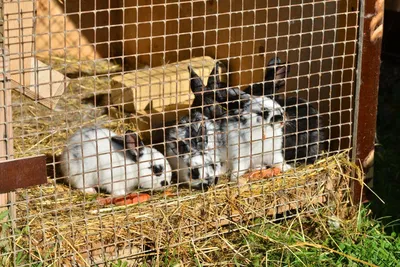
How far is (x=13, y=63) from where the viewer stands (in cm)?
608

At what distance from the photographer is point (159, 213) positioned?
437cm

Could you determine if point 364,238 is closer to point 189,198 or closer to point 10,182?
point 189,198

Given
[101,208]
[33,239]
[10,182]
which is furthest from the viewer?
[101,208]

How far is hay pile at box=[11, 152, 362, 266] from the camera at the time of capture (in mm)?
4082

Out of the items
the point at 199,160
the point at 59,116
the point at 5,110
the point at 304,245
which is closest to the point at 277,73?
the point at 199,160

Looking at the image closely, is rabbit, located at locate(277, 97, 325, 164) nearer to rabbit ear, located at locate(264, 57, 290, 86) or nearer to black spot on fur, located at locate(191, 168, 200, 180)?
rabbit ear, located at locate(264, 57, 290, 86)

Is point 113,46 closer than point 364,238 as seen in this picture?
No

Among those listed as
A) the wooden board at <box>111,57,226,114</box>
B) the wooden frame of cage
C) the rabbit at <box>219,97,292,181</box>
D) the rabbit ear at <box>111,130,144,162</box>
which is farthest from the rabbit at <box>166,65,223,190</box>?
the wooden board at <box>111,57,226,114</box>

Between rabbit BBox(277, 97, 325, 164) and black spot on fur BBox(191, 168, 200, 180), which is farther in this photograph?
rabbit BBox(277, 97, 325, 164)

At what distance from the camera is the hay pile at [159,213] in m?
4.08

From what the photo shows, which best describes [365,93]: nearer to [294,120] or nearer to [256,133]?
[294,120]

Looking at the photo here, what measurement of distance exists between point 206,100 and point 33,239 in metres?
1.51

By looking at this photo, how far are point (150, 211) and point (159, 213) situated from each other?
52 millimetres

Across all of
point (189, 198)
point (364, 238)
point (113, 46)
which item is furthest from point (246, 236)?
point (113, 46)
